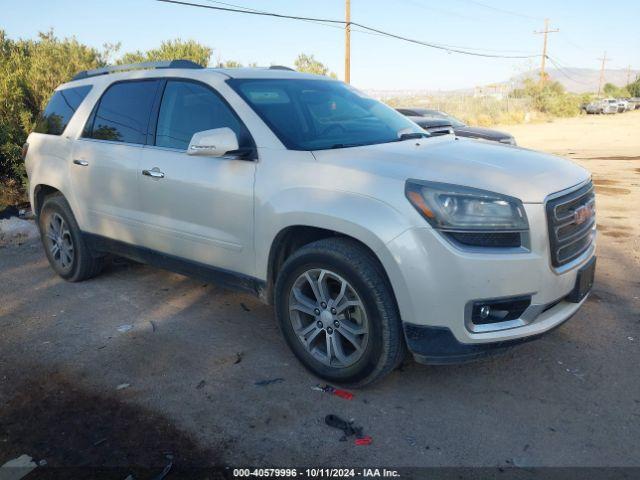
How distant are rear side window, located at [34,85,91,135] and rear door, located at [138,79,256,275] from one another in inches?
53.4

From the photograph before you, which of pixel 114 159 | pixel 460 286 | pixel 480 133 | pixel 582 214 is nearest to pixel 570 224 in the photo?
pixel 582 214

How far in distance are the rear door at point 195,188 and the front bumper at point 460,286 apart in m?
1.19

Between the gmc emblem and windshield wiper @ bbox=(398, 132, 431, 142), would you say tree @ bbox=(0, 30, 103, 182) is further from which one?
the gmc emblem

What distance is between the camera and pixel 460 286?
9.27 feet

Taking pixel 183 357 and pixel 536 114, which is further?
pixel 536 114

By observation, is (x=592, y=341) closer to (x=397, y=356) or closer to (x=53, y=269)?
(x=397, y=356)

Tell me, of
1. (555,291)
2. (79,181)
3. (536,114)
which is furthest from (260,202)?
(536,114)

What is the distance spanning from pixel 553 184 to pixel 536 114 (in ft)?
168

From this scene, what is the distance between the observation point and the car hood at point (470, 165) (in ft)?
9.77

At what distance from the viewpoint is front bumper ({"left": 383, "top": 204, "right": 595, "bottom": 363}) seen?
283 cm

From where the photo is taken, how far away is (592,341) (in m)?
3.91

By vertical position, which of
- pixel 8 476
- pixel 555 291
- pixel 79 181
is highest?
pixel 79 181

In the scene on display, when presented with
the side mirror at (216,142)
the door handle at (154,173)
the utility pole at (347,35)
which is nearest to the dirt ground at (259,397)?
the door handle at (154,173)

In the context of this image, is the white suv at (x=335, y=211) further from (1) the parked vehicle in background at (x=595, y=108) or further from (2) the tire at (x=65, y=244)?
(1) the parked vehicle in background at (x=595, y=108)
